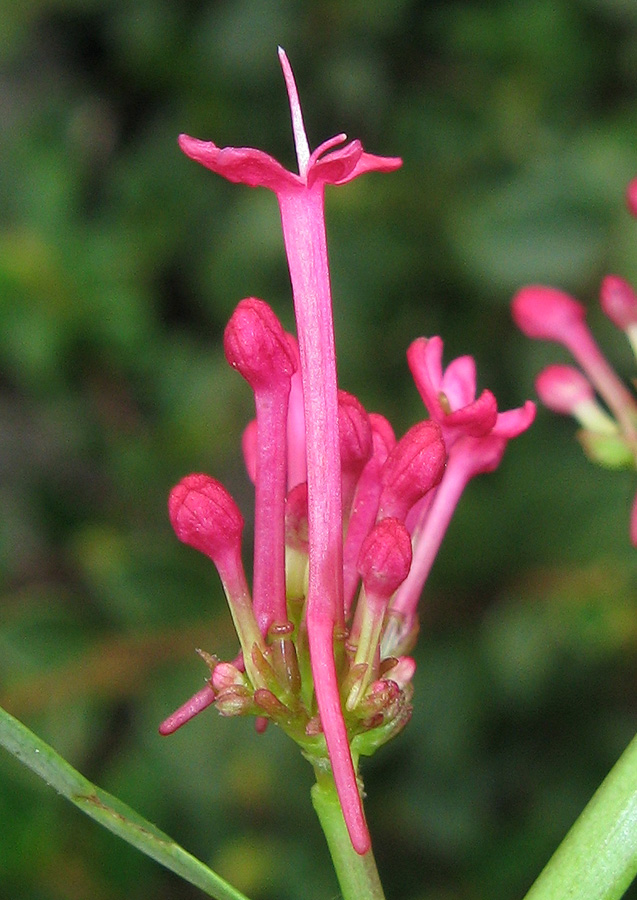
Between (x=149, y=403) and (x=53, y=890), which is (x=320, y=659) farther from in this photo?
(x=149, y=403)

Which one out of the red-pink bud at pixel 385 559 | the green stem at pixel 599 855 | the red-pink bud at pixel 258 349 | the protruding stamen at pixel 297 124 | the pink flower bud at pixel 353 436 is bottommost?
the green stem at pixel 599 855

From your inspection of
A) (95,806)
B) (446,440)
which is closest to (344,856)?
(95,806)

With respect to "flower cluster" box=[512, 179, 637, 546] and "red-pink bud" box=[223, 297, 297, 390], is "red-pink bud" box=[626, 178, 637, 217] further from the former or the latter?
"red-pink bud" box=[223, 297, 297, 390]

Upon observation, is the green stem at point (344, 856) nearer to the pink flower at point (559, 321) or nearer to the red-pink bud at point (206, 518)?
the red-pink bud at point (206, 518)

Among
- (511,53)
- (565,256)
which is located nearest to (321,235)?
(565,256)

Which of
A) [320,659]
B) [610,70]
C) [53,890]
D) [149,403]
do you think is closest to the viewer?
[320,659]

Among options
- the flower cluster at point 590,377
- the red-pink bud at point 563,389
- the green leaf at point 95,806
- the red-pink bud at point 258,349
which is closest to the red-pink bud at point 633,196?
the flower cluster at point 590,377
